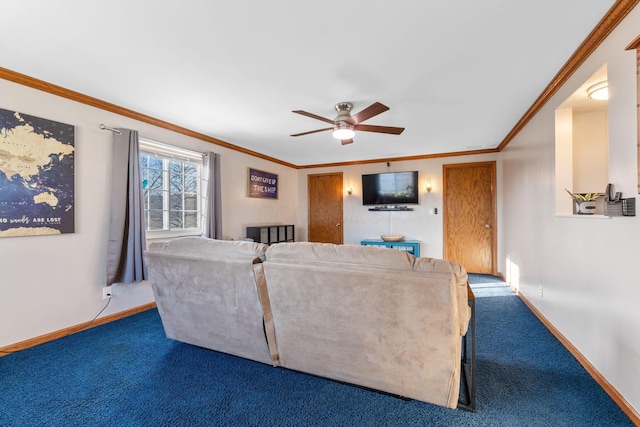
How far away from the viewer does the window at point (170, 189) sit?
3.34 meters

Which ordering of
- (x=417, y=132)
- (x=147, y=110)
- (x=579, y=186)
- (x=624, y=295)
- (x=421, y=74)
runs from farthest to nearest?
(x=417, y=132) → (x=147, y=110) → (x=579, y=186) → (x=421, y=74) → (x=624, y=295)

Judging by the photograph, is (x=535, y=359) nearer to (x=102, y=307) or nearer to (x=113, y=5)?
(x=113, y=5)

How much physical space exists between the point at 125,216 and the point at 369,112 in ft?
9.00

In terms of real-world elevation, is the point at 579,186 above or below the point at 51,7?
below

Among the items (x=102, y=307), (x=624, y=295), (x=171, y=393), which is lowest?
(x=171, y=393)

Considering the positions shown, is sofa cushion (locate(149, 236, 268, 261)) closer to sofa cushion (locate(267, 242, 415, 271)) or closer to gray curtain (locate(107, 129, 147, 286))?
sofa cushion (locate(267, 242, 415, 271))

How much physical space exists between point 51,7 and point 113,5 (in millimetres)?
370

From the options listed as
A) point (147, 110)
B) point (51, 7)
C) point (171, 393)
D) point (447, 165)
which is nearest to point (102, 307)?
point (171, 393)

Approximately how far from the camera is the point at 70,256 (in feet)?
8.52

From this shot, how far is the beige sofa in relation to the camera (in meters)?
1.44

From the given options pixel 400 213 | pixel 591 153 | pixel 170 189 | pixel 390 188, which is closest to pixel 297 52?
pixel 170 189

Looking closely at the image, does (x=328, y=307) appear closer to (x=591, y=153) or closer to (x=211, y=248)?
(x=211, y=248)

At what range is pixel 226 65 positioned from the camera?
216 centimetres

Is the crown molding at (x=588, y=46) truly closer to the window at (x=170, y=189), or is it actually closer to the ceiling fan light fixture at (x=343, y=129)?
the ceiling fan light fixture at (x=343, y=129)
